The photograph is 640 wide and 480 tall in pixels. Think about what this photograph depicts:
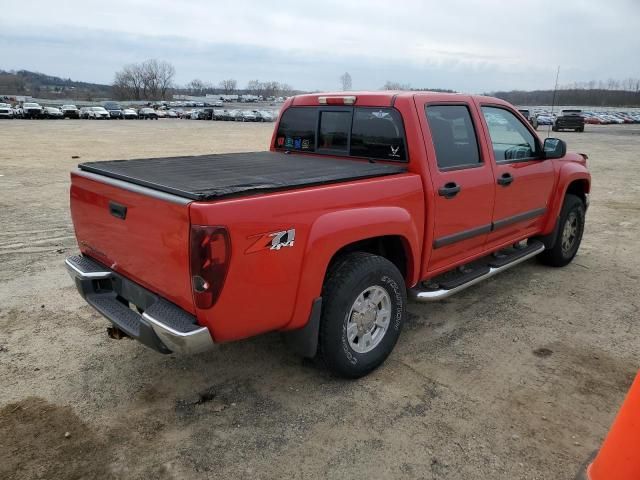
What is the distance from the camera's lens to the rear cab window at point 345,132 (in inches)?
150

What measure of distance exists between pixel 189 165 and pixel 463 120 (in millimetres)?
2268

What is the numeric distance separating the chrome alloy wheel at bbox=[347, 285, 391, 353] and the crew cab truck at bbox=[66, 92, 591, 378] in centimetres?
1

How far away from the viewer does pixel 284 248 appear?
2691 millimetres

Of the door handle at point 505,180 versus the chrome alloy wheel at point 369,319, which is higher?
the door handle at point 505,180

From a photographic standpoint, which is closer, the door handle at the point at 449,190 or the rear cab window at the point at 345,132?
the door handle at the point at 449,190

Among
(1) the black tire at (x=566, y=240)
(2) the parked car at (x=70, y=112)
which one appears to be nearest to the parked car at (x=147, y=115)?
(2) the parked car at (x=70, y=112)

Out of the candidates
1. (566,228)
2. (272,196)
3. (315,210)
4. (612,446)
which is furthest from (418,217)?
(566,228)

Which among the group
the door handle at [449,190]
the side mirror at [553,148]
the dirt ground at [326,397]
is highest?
the side mirror at [553,148]

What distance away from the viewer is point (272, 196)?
2.66 meters

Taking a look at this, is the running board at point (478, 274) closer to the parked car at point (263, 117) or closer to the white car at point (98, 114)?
the parked car at point (263, 117)

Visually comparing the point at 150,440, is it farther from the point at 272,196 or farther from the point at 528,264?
the point at 528,264

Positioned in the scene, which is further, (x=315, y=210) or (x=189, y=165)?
(x=189, y=165)

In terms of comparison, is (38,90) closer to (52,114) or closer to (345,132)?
(52,114)

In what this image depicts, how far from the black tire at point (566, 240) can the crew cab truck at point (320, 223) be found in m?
0.74
